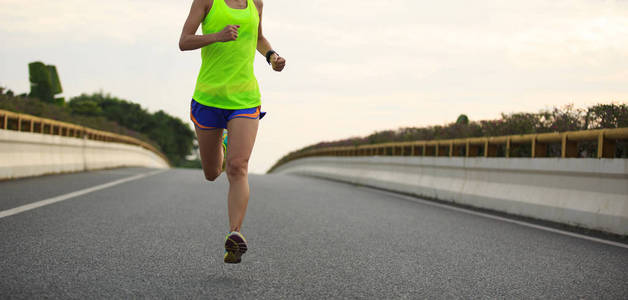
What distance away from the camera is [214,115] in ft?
15.6

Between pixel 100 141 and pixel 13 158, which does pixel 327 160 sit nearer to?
pixel 100 141

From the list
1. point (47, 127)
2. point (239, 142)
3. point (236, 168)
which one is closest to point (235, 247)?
point (236, 168)

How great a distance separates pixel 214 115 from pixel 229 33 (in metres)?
0.72

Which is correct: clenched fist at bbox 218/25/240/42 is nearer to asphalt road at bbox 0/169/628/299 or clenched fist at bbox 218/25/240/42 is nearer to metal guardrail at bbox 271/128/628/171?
asphalt road at bbox 0/169/628/299

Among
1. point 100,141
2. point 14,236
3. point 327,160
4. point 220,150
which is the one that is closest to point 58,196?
point 14,236

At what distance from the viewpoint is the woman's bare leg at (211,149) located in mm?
4988

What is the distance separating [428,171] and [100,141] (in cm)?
1371

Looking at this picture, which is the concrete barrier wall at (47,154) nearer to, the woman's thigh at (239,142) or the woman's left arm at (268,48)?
the woman's left arm at (268,48)

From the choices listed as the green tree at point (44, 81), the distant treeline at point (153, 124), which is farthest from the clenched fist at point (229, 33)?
the distant treeline at point (153, 124)

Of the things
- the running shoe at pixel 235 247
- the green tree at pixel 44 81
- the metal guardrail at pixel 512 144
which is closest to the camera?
the running shoe at pixel 235 247

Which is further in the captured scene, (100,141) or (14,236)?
(100,141)

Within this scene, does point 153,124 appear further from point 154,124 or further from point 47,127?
point 47,127

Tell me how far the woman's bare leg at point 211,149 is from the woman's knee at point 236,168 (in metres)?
0.41

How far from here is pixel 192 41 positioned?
4.62m
